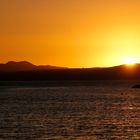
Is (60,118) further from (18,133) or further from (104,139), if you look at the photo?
(104,139)

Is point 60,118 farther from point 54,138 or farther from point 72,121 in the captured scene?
point 54,138

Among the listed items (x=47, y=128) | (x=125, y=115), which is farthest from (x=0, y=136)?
(x=125, y=115)

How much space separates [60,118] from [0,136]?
68.4 ft

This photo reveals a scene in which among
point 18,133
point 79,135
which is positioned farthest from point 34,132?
point 79,135

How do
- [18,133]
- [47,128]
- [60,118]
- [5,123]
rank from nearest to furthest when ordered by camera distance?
[18,133] → [47,128] → [5,123] → [60,118]

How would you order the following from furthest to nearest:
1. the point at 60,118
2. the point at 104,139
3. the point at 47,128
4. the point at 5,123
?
1. the point at 60,118
2. the point at 5,123
3. the point at 47,128
4. the point at 104,139

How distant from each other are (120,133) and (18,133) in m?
11.1

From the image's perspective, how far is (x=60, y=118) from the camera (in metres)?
77.1

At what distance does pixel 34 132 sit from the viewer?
59.9 metres

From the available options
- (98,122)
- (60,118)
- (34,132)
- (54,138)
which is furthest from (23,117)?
(54,138)

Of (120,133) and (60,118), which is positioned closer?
(120,133)

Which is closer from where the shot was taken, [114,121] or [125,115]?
[114,121]

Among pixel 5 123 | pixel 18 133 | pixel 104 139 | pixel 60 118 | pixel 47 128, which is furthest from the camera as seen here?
pixel 60 118

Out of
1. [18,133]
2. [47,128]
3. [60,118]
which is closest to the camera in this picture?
[18,133]
